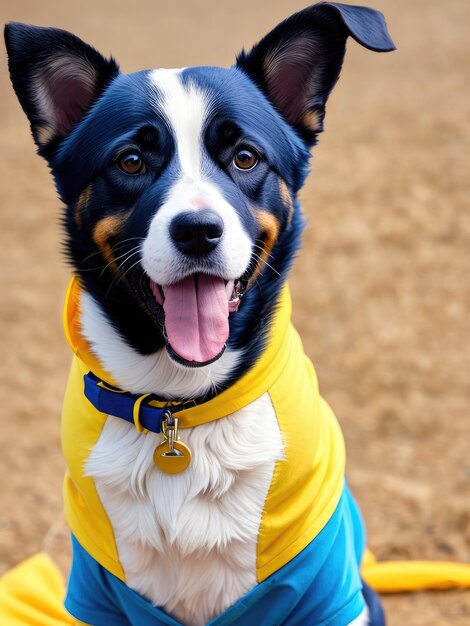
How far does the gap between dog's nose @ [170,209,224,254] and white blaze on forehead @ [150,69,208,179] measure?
193 mm

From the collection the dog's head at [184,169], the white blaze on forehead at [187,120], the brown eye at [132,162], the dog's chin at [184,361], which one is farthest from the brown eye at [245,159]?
the dog's chin at [184,361]

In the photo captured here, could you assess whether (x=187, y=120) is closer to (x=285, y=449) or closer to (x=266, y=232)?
(x=266, y=232)

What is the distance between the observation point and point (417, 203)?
6691 millimetres

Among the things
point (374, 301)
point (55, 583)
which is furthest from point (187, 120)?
point (374, 301)

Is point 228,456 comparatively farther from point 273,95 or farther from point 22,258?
point 22,258

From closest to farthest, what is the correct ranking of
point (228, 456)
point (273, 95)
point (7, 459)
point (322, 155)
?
point (228, 456) < point (273, 95) < point (7, 459) < point (322, 155)

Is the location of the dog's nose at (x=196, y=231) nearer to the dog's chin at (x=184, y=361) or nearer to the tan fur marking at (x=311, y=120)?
the dog's chin at (x=184, y=361)

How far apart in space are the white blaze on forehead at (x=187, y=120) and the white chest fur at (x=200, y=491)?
67 centimetres

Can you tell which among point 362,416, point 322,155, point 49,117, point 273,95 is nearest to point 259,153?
point 273,95

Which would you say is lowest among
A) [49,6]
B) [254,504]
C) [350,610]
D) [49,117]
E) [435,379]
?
[49,6]

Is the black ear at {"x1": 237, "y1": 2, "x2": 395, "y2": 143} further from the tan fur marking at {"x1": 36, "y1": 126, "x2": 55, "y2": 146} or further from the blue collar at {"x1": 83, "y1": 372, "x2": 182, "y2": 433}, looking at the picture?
the blue collar at {"x1": 83, "y1": 372, "x2": 182, "y2": 433}

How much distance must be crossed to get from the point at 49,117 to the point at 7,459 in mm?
2376

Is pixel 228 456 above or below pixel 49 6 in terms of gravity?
above

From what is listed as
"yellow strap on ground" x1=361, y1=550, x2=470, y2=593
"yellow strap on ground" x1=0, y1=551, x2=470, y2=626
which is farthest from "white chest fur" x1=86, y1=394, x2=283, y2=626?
"yellow strap on ground" x1=361, y1=550, x2=470, y2=593
